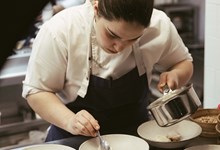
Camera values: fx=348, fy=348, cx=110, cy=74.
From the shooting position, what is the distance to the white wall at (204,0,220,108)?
5.22 feet

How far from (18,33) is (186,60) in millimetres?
1173

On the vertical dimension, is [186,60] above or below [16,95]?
above

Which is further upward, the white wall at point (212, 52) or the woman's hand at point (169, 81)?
the woman's hand at point (169, 81)

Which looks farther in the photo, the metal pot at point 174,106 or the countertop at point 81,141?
the countertop at point 81,141

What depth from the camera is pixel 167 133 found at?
1103mm

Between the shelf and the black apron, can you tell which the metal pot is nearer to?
the black apron

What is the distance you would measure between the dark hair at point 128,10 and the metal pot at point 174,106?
0.68ft

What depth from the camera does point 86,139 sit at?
3.42ft

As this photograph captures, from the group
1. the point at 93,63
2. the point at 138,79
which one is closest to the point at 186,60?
the point at 138,79

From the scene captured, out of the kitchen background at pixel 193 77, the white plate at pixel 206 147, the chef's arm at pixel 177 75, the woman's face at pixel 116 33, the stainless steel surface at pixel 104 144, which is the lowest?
the kitchen background at pixel 193 77

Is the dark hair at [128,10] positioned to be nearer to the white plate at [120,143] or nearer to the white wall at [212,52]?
the white plate at [120,143]

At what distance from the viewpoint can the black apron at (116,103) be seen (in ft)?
3.61

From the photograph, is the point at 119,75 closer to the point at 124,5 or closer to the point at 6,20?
the point at 124,5

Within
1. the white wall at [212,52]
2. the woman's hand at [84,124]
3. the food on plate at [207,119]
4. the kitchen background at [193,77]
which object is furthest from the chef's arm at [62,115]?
the white wall at [212,52]
